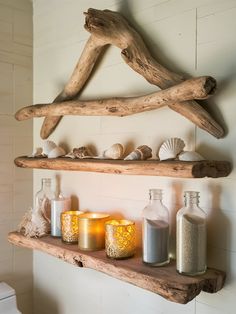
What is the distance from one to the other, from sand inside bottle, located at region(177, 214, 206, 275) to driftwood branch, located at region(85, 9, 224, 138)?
24 centimetres

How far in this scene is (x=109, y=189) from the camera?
1.17 m

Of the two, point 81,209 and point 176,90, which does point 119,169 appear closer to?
point 176,90

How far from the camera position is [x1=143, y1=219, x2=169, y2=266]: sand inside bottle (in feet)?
2.96

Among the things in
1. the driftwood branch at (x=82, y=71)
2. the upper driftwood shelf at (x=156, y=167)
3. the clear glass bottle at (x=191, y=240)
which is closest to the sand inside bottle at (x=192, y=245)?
the clear glass bottle at (x=191, y=240)

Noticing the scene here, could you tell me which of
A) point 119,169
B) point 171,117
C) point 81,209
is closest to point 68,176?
point 81,209

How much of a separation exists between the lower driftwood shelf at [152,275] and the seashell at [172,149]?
0.30m

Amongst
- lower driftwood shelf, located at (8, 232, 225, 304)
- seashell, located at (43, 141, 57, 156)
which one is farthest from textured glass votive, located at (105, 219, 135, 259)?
seashell, located at (43, 141, 57, 156)

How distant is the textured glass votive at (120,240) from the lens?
978mm

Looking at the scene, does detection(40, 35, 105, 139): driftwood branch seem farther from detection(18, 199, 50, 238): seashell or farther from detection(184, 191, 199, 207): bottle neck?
detection(184, 191, 199, 207): bottle neck

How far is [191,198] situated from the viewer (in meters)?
0.86

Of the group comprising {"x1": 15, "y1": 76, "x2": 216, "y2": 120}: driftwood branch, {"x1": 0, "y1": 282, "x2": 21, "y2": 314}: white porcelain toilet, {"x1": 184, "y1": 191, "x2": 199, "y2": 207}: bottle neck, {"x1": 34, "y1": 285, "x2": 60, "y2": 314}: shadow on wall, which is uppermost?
{"x1": 15, "y1": 76, "x2": 216, "y2": 120}: driftwood branch

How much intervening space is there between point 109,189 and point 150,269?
1.17 feet

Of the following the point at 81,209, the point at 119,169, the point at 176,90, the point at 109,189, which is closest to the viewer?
the point at 176,90

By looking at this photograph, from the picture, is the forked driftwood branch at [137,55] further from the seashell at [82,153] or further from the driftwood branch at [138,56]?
the seashell at [82,153]
